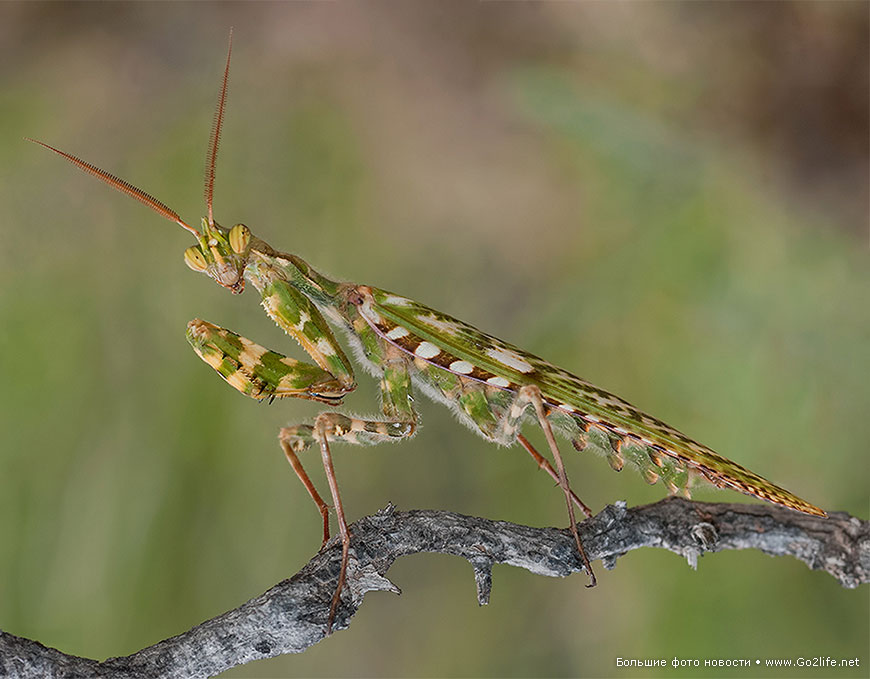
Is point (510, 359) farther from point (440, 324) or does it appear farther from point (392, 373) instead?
point (392, 373)

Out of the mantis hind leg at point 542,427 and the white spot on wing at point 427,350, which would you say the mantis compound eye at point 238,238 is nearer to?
the white spot on wing at point 427,350

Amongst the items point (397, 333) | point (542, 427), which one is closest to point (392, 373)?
point (397, 333)

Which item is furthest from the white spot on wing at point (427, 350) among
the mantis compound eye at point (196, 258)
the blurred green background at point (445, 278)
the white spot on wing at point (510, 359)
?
the blurred green background at point (445, 278)

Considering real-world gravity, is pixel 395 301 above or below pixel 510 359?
above

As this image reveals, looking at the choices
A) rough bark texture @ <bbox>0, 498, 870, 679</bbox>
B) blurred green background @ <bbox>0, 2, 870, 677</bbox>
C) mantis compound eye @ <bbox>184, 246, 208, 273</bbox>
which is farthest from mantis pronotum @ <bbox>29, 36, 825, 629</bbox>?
blurred green background @ <bbox>0, 2, 870, 677</bbox>

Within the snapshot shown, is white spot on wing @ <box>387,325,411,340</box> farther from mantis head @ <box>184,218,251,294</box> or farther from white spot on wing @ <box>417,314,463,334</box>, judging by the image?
mantis head @ <box>184,218,251,294</box>

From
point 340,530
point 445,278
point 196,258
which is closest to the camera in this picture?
point 340,530

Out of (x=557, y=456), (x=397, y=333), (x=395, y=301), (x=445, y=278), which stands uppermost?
(x=445, y=278)
